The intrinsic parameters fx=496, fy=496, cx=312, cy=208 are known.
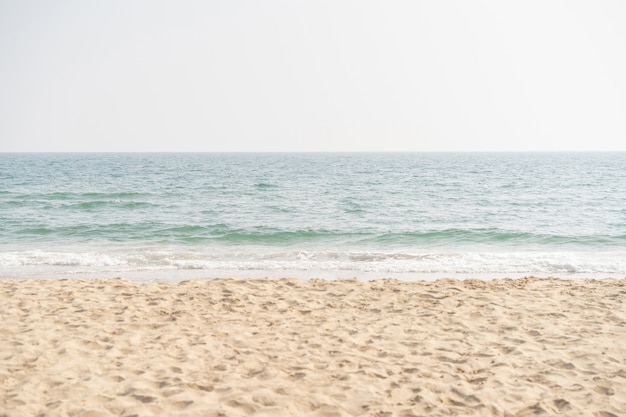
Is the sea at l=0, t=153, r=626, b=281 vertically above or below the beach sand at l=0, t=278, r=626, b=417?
below

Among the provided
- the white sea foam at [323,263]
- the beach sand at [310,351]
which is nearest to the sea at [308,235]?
the white sea foam at [323,263]

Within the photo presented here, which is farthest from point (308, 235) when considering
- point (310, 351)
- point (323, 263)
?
point (310, 351)

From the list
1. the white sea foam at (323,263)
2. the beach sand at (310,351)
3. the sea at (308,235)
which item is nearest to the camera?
the beach sand at (310,351)

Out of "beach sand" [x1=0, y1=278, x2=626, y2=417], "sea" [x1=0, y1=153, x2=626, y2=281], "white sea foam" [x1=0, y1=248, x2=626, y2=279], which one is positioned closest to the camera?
"beach sand" [x1=0, y1=278, x2=626, y2=417]

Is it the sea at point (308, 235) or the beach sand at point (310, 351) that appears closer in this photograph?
the beach sand at point (310, 351)

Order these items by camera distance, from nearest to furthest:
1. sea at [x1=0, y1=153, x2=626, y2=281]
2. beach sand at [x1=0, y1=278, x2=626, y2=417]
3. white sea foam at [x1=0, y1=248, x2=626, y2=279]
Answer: beach sand at [x1=0, y1=278, x2=626, y2=417]
white sea foam at [x1=0, y1=248, x2=626, y2=279]
sea at [x1=0, y1=153, x2=626, y2=281]

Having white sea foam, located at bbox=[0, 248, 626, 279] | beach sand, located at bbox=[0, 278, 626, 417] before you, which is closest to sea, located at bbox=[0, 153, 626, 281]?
white sea foam, located at bbox=[0, 248, 626, 279]

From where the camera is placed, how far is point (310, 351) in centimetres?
723

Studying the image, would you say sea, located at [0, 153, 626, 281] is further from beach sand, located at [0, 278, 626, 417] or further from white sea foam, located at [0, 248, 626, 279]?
beach sand, located at [0, 278, 626, 417]

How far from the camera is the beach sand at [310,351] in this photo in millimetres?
5695

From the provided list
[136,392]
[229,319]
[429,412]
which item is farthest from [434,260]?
[136,392]

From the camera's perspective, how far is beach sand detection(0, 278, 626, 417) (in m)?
5.70

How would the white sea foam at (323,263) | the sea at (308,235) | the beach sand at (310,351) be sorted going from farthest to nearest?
the sea at (308,235) < the white sea foam at (323,263) < the beach sand at (310,351)

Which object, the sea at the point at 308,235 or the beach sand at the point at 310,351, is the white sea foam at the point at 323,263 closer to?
the sea at the point at 308,235
